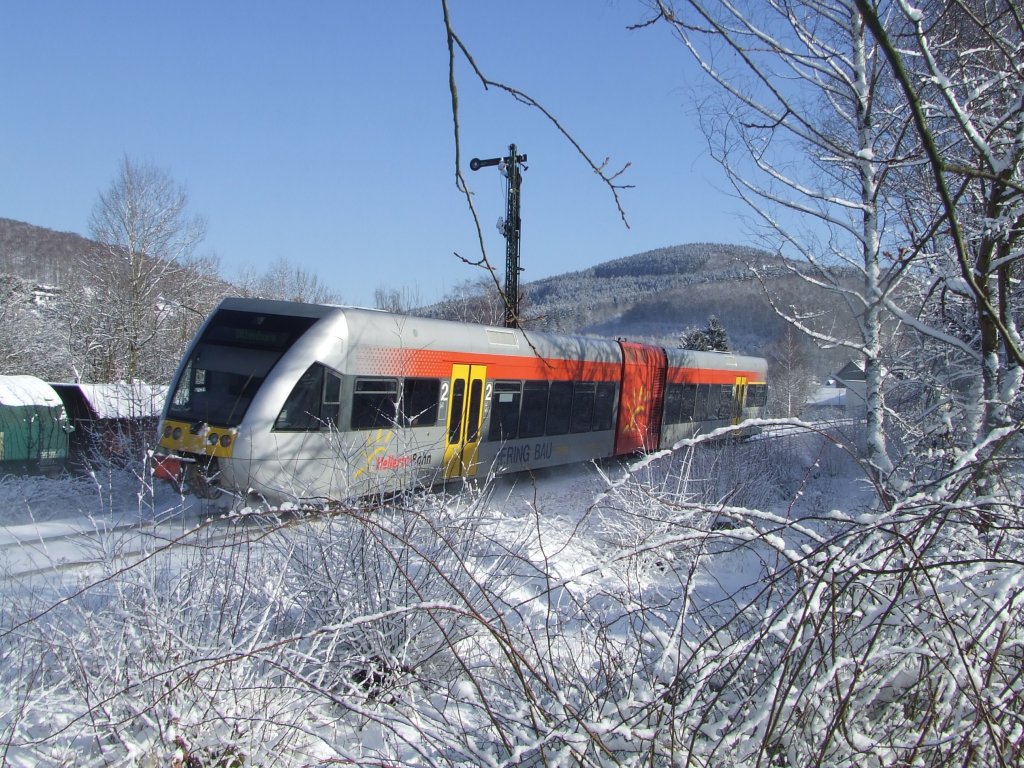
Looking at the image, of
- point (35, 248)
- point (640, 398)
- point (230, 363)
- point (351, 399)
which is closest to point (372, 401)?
point (351, 399)

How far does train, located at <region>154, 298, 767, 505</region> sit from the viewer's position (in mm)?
9164

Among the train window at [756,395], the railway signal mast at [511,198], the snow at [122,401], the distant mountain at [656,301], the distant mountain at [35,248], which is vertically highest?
the distant mountain at [656,301]

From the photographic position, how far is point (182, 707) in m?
3.80

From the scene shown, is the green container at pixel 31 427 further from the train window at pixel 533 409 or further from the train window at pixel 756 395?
the train window at pixel 756 395

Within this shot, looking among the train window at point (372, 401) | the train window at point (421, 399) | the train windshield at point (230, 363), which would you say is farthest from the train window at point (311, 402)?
the train window at point (421, 399)

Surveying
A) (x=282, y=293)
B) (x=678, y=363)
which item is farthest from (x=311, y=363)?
(x=282, y=293)

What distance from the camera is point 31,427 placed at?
12492mm

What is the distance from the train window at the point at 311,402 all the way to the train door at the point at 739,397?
1478cm

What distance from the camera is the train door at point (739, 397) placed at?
21.7m

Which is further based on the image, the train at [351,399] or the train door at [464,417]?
the train door at [464,417]

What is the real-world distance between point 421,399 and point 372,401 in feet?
3.04

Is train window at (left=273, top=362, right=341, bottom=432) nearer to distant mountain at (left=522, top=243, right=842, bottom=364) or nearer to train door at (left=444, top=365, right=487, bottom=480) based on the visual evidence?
train door at (left=444, top=365, right=487, bottom=480)

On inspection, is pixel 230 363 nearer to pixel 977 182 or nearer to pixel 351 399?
pixel 351 399

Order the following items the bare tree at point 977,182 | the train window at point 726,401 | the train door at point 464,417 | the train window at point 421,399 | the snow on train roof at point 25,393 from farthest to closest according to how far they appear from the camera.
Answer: the train window at point 726,401, the snow on train roof at point 25,393, the train door at point 464,417, the train window at point 421,399, the bare tree at point 977,182
